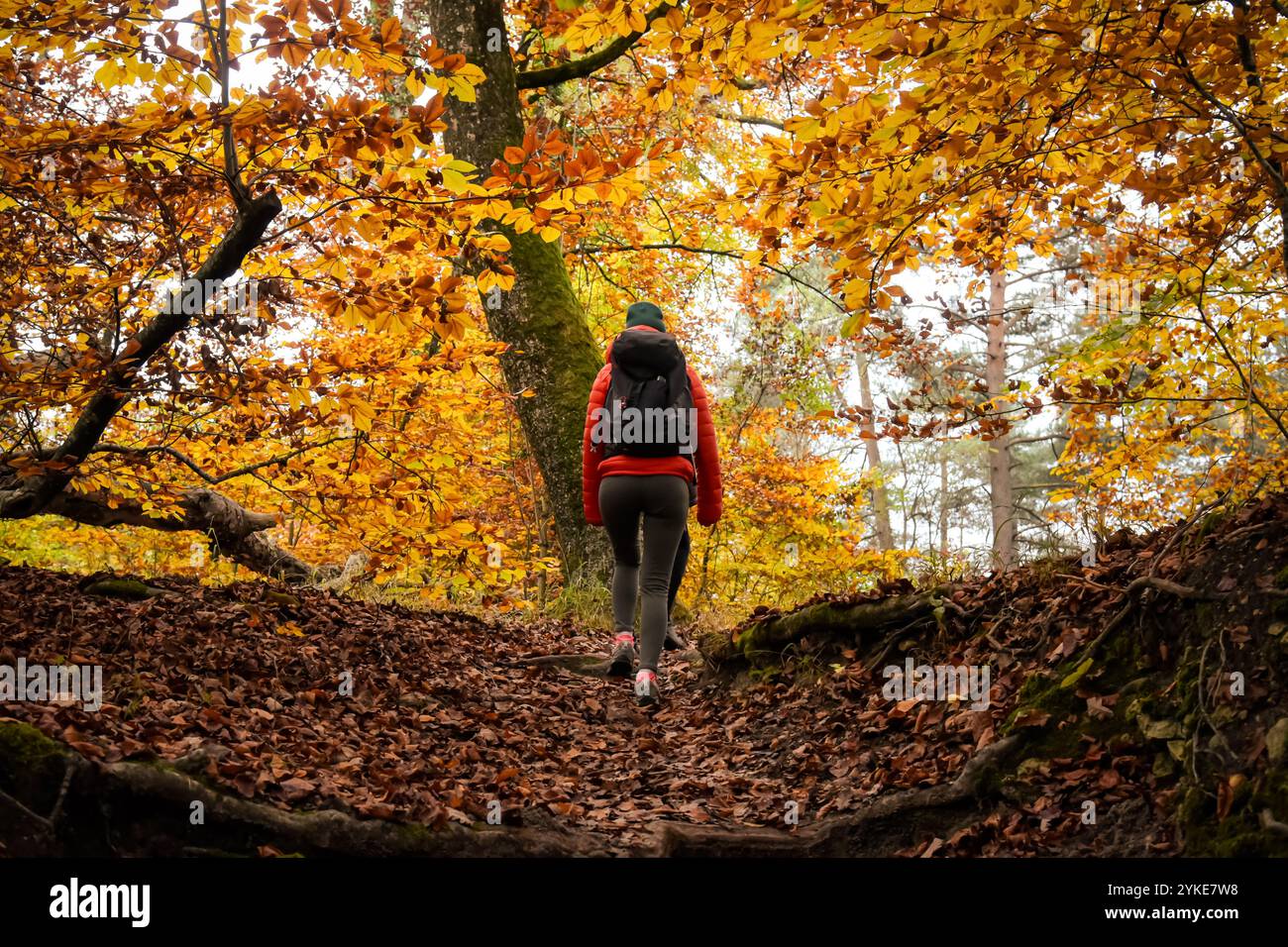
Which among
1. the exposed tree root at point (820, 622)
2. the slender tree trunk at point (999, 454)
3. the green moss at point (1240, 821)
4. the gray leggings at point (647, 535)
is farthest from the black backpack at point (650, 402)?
the slender tree trunk at point (999, 454)

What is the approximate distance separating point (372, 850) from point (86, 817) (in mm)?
935

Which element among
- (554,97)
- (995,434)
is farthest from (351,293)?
(554,97)

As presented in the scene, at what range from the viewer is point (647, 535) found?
5.87 meters

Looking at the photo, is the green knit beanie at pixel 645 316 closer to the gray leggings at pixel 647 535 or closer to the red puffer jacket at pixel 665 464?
the red puffer jacket at pixel 665 464

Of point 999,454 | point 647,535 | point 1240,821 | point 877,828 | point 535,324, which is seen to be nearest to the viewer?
point 1240,821

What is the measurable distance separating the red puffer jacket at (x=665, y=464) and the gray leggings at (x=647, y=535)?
6 cm

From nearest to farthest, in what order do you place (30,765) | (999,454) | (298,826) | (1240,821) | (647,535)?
1. (1240,821)
2. (30,765)
3. (298,826)
4. (647,535)
5. (999,454)

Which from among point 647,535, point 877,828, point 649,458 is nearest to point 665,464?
point 649,458

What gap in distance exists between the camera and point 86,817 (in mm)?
2975

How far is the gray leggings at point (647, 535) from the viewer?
5664 millimetres

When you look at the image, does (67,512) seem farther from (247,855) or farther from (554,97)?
(554,97)

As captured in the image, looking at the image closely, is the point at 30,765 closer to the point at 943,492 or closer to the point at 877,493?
the point at 877,493

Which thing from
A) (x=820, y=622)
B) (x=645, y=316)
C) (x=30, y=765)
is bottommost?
(x=30, y=765)

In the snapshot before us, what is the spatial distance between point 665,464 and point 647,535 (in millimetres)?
521
